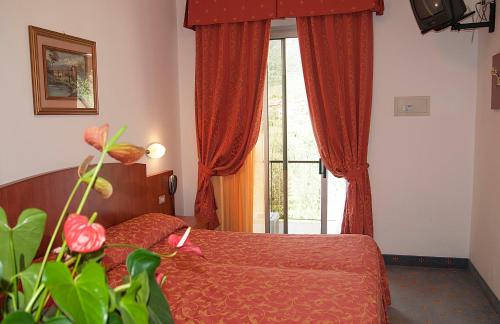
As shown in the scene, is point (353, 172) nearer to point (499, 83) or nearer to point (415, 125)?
point (415, 125)

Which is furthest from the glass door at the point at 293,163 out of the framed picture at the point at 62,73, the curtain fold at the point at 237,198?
the framed picture at the point at 62,73

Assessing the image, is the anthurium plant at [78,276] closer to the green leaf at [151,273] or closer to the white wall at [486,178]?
the green leaf at [151,273]

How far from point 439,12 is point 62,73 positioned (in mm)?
2653

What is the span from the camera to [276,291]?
2043 mm

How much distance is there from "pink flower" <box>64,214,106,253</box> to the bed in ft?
2.25

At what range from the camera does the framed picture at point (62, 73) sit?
7.73 feet

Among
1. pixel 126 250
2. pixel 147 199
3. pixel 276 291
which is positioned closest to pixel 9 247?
pixel 276 291

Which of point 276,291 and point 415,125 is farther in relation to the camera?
point 415,125

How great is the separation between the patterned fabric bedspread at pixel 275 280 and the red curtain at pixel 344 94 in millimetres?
891

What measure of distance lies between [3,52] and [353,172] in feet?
9.14

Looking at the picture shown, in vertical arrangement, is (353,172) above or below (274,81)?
below

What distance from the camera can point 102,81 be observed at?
2.98 meters

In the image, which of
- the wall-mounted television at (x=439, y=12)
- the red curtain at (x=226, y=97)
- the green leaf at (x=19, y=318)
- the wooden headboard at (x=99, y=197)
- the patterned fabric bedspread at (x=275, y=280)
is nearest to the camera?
the green leaf at (x=19, y=318)

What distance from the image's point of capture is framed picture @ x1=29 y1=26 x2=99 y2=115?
2357mm
